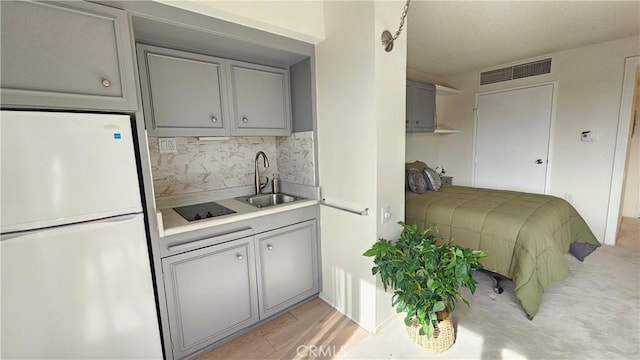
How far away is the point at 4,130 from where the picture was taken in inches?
39.3

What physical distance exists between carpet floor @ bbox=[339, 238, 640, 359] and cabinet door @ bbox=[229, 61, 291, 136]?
1749mm

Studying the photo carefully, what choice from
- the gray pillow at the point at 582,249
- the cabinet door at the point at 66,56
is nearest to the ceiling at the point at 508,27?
the cabinet door at the point at 66,56

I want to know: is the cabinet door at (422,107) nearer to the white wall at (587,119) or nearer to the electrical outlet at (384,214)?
the white wall at (587,119)

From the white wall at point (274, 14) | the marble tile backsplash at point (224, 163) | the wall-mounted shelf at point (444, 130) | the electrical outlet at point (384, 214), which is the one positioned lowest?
the electrical outlet at point (384, 214)

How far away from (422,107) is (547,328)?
2670mm

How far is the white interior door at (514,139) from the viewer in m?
3.48

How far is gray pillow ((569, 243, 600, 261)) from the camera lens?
283 centimetres

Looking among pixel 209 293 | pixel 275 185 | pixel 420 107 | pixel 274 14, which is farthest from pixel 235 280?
Result: pixel 420 107

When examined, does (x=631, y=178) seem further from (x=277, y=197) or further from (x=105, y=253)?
(x=105, y=253)

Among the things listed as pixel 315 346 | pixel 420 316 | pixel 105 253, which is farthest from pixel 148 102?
pixel 420 316

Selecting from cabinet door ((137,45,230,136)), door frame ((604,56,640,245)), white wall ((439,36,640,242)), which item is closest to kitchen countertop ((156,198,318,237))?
cabinet door ((137,45,230,136))

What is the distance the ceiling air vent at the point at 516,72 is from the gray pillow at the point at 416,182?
209 centimetres

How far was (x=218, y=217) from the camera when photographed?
1.68 meters

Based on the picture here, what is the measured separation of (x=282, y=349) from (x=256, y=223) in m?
0.85
